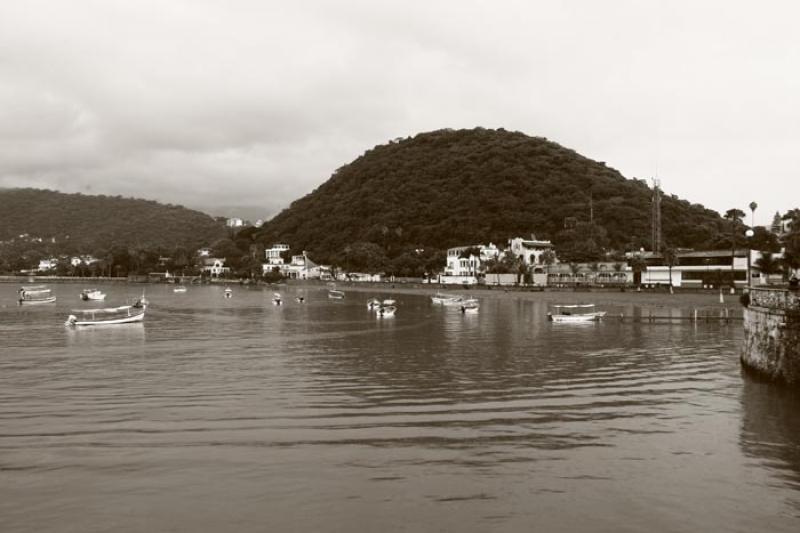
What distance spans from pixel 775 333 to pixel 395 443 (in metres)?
17.2

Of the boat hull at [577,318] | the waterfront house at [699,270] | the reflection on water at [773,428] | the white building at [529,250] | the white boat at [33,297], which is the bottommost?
the reflection on water at [773,428]

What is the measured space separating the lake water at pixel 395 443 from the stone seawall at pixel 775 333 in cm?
97

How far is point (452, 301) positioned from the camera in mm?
90500

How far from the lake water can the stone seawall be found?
3.19 feet

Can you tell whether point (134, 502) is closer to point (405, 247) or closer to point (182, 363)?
point (182, 363)

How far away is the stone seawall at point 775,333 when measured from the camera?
81.0 ft

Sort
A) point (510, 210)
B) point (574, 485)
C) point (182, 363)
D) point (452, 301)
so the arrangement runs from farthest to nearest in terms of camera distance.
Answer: point (510, 210) < point (452, 301) < point (182, 363) < point (574, 485)

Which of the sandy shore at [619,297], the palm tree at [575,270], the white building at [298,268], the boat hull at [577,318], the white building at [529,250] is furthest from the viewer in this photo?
the white building at [298,268]

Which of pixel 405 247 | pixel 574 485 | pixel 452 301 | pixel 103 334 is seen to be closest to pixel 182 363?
pixel 103 334

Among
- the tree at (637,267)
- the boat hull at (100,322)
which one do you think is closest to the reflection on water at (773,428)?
the boat hull at (100,322)

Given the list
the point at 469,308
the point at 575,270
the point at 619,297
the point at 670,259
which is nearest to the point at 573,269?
the point at 575,270

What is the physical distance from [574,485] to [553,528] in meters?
2.58

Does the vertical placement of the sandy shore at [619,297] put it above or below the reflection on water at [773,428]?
above

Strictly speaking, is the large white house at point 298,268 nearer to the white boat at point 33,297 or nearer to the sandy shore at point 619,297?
the sandy shore at point 619,297
